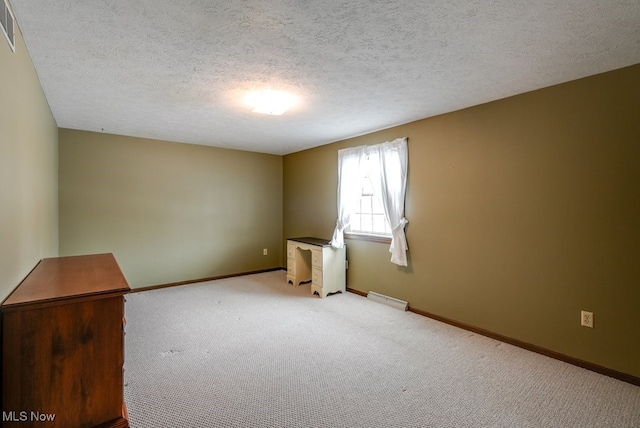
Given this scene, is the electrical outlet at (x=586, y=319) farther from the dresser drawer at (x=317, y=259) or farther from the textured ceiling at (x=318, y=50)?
the dresser drawer at (x=317, y=259)

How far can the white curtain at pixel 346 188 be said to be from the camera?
431 centimetres

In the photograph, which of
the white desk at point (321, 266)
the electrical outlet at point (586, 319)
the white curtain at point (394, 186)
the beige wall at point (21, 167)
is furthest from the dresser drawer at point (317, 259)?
the beige wall at point (21, 167)

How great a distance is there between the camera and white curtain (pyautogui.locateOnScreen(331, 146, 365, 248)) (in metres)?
4.31

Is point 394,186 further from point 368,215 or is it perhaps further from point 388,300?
point 388,300

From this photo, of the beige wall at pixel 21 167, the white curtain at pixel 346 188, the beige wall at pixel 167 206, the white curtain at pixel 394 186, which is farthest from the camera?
the white curtain at pixel 346 188

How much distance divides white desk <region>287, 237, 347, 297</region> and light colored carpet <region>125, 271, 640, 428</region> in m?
0.78

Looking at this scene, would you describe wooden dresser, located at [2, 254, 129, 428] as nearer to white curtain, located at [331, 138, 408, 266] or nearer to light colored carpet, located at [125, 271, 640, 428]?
light colored carpet, located at [125, 271, 640, 428]

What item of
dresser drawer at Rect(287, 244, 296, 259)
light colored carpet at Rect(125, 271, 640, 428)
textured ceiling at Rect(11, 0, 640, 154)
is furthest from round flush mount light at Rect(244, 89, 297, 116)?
dresser drawer at Rect(287, 244, 296, 259)

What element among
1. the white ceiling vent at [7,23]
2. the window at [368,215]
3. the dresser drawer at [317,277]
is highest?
the white ceiling vent at [7,23]

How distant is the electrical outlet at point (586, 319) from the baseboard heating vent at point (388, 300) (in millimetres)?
1649

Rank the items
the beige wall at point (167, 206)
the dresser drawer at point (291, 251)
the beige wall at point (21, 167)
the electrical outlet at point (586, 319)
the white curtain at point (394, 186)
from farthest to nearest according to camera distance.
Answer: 1. the dresser drawer at point (291, 251)
2. the beige wall at point (167, 206)
3. the white curtain at point (394, 186)
4. the electrical outlet at point (586, 319)
5. the beige wall at point (21, 167)

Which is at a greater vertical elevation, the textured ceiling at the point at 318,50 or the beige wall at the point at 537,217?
the textured ceiling at the point at 318,50

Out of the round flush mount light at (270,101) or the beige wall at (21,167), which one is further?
the round flush mount light at (270,101)

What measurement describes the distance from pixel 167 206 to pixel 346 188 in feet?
9.12
